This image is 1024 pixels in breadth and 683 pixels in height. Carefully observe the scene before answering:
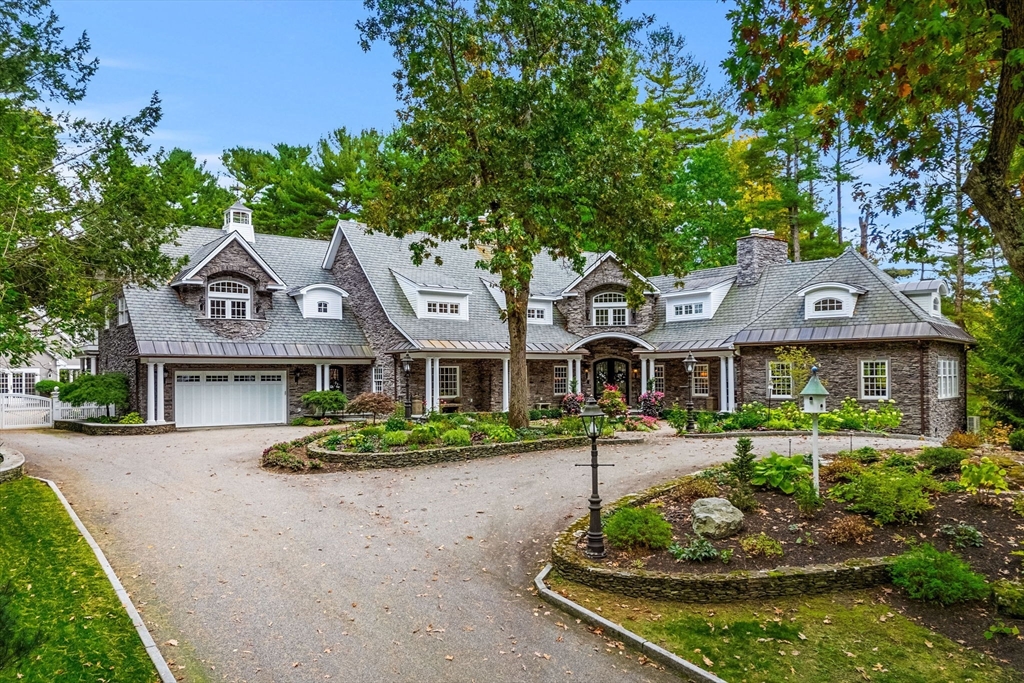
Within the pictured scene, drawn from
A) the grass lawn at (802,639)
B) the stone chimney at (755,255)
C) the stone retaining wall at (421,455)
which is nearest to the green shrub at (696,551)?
the grass lawn at (802,639)

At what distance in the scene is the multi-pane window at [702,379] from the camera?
960 inches

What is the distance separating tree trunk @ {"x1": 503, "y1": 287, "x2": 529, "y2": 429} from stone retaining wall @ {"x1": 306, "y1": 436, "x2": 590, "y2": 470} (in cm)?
155

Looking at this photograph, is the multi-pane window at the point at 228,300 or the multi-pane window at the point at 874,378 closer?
the multi-pane window at the point at 874,378

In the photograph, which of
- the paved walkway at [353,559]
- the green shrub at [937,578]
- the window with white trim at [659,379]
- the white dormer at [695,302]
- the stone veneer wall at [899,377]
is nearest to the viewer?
the paved walkway at [353,559]

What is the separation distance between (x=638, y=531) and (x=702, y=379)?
1776 cm

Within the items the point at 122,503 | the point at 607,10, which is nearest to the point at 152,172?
the point at 122,503

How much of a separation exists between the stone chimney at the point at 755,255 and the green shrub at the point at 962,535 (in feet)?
60.2

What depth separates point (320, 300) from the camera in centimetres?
2445

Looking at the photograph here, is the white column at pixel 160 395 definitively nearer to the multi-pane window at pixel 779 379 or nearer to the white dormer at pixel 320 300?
the white dormer at pixel 320 300

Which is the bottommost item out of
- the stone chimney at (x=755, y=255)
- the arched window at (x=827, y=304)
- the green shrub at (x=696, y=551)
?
the green shrub at (x=696, y=551)

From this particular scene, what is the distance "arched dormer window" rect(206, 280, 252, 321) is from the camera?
72.3 ft

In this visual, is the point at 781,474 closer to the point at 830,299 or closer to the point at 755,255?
the point at 830,299

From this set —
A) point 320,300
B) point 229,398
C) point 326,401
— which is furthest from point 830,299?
point 229,398

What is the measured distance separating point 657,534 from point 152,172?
40.4 ft
